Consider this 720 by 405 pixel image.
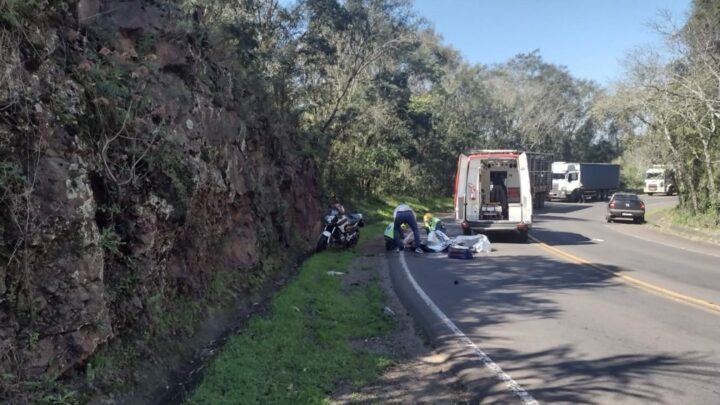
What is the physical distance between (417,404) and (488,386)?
0.80m

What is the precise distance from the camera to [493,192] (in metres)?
22.0

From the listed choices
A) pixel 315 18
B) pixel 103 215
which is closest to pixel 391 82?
pixel 315 18

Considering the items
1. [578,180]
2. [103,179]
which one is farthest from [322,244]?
[578,180]

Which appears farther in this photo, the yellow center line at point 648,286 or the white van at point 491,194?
the white van at point 491,194

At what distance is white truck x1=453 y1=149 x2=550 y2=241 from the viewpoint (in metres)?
19.3

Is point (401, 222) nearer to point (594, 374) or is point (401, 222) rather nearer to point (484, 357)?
point (484, 357)

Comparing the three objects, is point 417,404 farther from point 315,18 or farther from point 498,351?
point 315,18

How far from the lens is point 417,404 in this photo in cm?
563

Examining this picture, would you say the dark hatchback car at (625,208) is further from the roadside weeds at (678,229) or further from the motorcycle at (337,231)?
the motorcycle at (337,231)

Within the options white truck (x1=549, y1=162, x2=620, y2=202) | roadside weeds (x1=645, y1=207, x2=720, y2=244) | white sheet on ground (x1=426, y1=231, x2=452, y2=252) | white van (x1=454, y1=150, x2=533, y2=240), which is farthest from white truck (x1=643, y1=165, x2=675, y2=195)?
white sheet on ground (x1=426, y1=231, x2=452, y2=252)

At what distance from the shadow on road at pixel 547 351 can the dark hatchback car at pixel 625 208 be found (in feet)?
63.1

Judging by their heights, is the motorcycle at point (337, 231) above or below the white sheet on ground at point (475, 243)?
above

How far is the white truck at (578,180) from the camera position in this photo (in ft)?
173

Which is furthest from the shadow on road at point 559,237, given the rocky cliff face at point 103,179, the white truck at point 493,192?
the rocky cliff face at point 103,179
